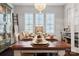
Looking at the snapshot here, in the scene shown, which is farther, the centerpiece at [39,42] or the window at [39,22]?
the centerpiece at [39,42]

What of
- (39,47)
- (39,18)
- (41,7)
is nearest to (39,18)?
(39,18)

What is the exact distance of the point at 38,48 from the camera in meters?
1.37

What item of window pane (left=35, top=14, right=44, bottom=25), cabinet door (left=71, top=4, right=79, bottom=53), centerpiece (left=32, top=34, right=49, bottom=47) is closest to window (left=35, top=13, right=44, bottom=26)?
window pane (left=35, top=14, right=44, bottom=25)

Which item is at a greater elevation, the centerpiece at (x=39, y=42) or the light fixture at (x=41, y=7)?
the light fixture at (x=41, y=7)

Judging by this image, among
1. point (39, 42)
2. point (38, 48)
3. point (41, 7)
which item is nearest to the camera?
point (41, 7)

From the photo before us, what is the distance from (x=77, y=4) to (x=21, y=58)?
0.64m

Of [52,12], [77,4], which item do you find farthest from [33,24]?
[77,4]

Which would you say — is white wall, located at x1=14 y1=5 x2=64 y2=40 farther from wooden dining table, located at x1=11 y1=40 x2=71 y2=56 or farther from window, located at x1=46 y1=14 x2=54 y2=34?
wooden dining table, located at x1=11 y1=40 x2=71 y2=56

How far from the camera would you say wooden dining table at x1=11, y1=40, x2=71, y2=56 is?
132 centimetres

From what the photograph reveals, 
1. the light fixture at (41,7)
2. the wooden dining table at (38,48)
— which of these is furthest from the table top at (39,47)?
the light fixture at (41,7)

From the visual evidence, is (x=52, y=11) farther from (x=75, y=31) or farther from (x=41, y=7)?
(x=75, y=31)

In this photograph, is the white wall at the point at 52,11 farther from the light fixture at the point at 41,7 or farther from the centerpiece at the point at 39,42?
the centerpiece at the point at 39,42

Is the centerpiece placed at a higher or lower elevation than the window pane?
lower

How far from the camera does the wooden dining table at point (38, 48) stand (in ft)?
4.33
